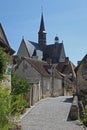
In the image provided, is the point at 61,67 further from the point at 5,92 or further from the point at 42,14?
the point at 5,92

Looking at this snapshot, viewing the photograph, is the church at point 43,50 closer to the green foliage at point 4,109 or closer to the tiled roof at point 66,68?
the tiled roof at point 66,68

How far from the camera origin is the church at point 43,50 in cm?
7200

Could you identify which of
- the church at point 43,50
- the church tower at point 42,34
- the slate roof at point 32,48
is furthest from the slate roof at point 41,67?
the church tower at point 42,34

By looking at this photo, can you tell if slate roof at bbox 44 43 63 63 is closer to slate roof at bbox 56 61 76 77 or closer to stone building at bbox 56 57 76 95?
stone building at bbox 56 57 76 95

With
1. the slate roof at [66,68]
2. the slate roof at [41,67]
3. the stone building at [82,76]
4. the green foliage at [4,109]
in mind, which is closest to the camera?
the green foliage at [4,109]

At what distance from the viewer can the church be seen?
7200 cm

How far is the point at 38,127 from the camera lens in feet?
55.0

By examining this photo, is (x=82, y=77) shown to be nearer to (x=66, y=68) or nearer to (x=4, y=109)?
(x=66, y=68)

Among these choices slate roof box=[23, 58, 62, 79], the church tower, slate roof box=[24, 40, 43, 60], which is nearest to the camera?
slate roof box=[23, 58, 62, 79]

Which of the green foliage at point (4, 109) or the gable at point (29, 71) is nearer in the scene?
the green foliage at point (4, 109)

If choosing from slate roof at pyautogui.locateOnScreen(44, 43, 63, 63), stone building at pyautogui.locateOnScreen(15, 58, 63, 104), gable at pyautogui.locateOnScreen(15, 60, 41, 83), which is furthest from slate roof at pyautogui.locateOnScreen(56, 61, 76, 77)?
gable at pyautogui.locateOnScreen(15, 60, 41, 83)

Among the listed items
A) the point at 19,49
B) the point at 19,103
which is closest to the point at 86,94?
the point at 19,103

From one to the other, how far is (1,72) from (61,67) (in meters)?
49.9

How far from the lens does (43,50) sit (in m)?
78.5
